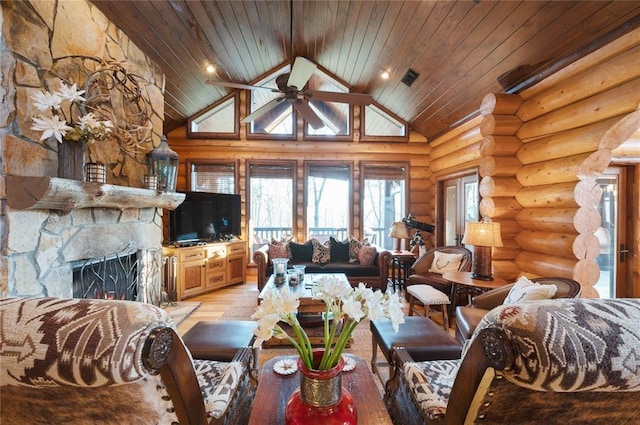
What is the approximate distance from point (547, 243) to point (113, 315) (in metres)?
3.61

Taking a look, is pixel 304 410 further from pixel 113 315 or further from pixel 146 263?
pixel 146 263

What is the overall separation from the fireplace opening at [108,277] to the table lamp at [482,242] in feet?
12.1

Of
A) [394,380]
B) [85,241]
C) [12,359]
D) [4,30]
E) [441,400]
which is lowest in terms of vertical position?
[394,380]

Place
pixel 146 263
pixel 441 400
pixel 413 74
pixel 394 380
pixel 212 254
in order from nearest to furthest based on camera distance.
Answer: pixel 441 400 → pixel 394 380 → pixel 146 263 → pixel 413 74 → pixel 212 254

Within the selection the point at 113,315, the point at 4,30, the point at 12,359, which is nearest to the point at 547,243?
the point at 113,315

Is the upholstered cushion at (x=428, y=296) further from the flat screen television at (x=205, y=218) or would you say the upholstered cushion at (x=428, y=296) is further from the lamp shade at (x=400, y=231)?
the flat screen television at (x=205, y=218)

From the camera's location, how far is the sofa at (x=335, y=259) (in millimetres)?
4410

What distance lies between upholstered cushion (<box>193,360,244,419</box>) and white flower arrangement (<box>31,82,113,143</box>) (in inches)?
71.1

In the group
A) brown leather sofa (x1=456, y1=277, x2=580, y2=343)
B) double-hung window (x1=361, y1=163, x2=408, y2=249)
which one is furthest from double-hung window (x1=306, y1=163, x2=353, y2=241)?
brown leather sofa (x1=456, y1=277, x2=580, y2=343)

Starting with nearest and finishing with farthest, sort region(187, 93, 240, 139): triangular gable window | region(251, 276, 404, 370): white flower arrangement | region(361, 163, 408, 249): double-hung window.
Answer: region(251, 276, 404, 370): white flower arrangement, region(187, 93, 240, 139): triangular gable window, region(361, 163, 408, 249): double-hung window

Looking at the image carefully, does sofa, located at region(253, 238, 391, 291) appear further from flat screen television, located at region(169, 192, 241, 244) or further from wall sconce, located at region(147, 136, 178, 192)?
wall sconce, located at region(147, 136, 178, 192)

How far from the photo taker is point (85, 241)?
2373 millimetres

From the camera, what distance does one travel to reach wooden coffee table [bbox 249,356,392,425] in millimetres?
1165

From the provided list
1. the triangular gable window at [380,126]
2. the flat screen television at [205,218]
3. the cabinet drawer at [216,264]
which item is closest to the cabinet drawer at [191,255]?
the cabinet drawer at [216,264]
